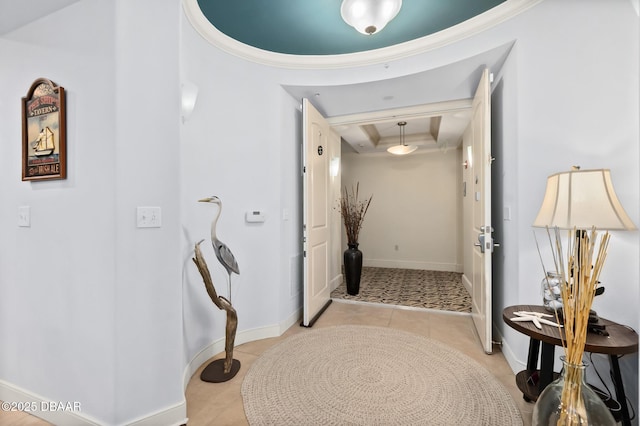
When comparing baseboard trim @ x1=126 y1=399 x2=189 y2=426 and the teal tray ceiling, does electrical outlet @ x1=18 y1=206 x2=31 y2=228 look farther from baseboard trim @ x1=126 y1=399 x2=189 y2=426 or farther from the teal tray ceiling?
the teal tray ceiling

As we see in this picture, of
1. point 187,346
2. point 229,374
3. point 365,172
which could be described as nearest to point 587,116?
point 229,374

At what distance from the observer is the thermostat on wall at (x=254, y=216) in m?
2.52

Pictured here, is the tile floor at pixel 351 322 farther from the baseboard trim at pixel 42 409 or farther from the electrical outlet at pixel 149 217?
the electrical outlet at pixel 149 217

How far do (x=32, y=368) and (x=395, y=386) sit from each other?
2233 mm

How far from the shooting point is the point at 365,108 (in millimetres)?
3164

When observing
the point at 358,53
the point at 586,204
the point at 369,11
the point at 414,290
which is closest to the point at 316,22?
the point at 358,53

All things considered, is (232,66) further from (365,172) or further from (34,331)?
(365,172)

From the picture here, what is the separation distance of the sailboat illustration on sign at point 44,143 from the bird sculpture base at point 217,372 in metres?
1.70

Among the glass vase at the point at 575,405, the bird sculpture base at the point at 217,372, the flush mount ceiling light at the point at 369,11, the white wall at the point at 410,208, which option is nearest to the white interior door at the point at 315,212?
the bird sculpture base at the point at 217,372

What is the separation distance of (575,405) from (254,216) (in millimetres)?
2261

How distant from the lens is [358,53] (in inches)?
99.3

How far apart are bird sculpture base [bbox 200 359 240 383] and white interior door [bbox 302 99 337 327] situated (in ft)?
3.03

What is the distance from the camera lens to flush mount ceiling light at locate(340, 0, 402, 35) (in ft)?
4.90

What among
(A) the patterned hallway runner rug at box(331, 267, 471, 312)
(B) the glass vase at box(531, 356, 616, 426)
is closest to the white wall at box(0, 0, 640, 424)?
(B) the glass vase at box(531, 356, 616, 426)
